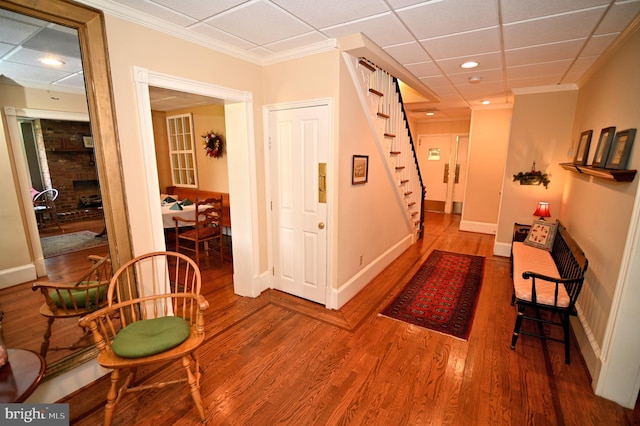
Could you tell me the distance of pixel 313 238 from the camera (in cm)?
304

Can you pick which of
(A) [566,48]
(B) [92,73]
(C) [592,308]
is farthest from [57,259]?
(A) [566,48]

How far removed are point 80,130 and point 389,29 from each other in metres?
2.33

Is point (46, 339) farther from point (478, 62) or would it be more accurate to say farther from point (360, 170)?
point (478, 62)

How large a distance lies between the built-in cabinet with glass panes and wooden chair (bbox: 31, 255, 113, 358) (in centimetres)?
423

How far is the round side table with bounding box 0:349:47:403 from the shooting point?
1241 millimetres

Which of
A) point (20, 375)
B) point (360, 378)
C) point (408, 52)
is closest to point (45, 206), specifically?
point (20, 375)

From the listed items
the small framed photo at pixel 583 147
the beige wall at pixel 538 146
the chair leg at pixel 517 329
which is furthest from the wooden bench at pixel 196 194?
the small framed photo at pixel 583 147

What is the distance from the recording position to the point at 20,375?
1342 mm

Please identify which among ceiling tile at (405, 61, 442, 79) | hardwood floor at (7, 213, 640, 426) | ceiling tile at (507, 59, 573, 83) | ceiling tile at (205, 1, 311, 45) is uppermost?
ceiling tile at (205, 1, 311, 45)

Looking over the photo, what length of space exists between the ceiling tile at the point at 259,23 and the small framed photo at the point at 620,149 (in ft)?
8.16

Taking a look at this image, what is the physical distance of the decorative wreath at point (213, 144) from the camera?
17.9ft

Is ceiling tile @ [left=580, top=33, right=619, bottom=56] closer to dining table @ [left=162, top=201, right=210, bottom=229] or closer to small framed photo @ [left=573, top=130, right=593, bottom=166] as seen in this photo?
small framed photo @ [left=573, top=130, right=593, bottom=166]

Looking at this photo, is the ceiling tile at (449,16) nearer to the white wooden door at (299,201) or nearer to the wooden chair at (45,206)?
the white wooden door at (299,201)

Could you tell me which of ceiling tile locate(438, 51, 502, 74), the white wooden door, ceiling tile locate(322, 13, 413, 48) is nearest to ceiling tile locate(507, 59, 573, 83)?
ceiling tile locate(438, 51, 502, 74)
